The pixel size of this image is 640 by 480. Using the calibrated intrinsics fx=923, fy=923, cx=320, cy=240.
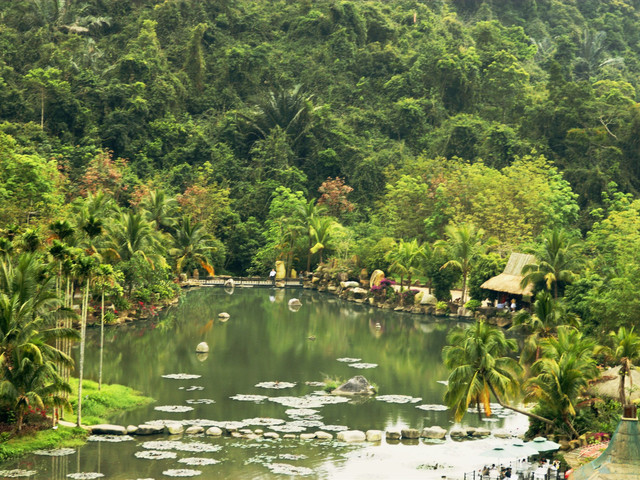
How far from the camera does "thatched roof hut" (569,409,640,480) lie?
43.3 ft

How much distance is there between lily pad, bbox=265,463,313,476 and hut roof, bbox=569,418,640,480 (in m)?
13.2

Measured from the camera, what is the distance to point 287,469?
2598cm

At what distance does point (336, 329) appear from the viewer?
50.2 metres

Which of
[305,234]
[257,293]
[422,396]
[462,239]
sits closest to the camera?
[422,396]

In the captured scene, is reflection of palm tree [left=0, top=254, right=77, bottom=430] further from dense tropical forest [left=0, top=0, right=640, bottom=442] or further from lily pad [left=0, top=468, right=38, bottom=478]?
dense tropical forest [left=0, top=0, right=640, bottom=442]

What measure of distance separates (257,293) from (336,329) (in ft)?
48.4

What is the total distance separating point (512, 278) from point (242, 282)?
926 inches

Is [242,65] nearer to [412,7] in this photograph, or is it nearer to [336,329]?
[412,7]

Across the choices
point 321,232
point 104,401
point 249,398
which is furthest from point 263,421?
point 321,232

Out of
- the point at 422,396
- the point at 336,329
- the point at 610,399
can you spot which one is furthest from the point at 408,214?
the point at 610,399

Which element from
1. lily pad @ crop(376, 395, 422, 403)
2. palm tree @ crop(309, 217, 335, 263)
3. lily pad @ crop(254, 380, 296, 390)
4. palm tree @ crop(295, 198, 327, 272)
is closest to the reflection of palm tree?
lily pad @ crop(254, 380, 296, 390)

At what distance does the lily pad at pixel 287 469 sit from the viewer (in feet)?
84.3

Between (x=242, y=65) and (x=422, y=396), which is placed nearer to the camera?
(x=422, y=396)

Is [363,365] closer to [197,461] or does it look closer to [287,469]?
[287,469]
